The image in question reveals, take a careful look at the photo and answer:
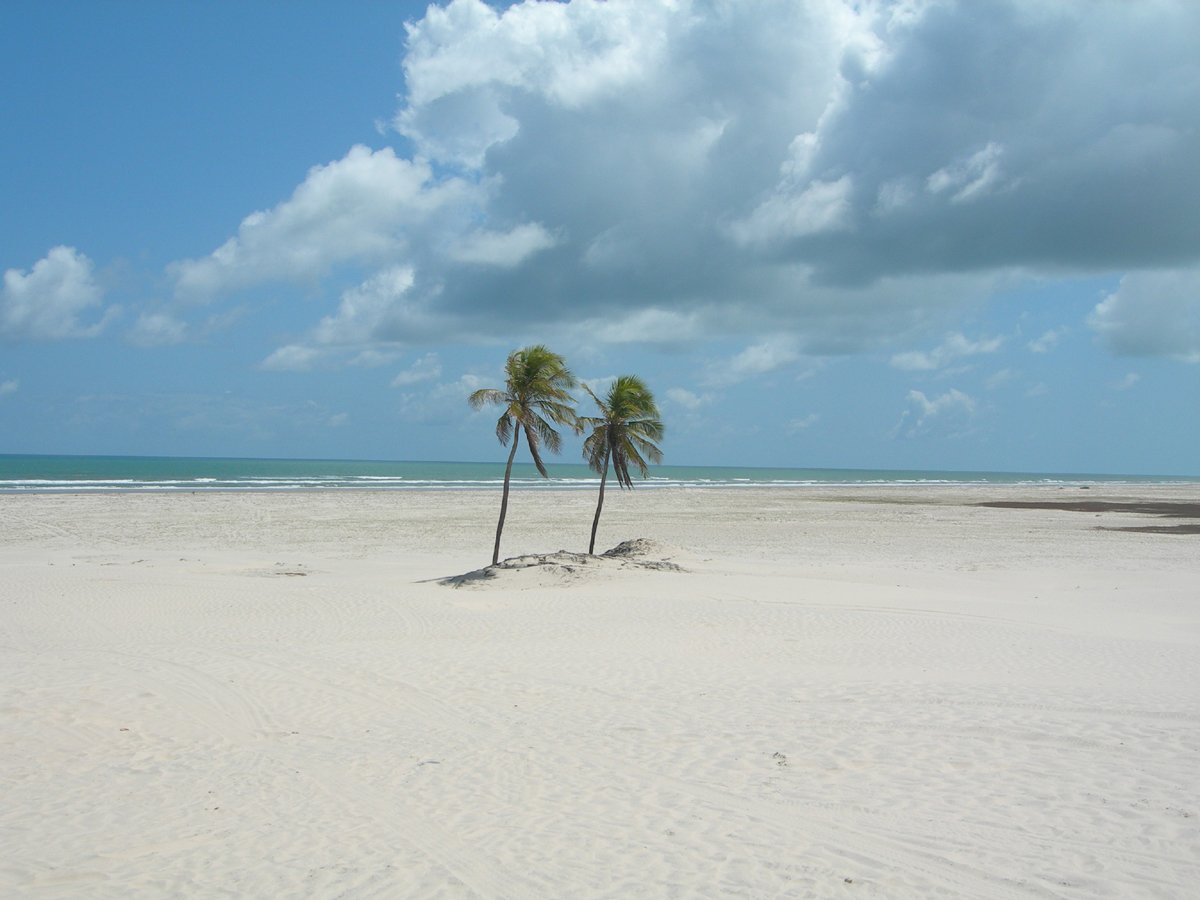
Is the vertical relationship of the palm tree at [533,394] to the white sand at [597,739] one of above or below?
above

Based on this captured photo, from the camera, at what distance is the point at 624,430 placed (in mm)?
23172

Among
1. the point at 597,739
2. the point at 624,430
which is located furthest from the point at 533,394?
the point at 597,739

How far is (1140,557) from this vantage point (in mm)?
26578

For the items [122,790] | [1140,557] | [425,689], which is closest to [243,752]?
[122,790]

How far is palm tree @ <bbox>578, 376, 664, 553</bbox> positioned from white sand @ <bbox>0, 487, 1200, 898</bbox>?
456 cm

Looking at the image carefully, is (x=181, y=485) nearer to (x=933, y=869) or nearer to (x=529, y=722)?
(x=529, y=722)

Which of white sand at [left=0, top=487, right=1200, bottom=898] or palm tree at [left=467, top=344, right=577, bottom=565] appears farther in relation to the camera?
palm tree at [left=467, top=344, right=577, bottom=565]

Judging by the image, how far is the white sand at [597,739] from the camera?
5.37 m

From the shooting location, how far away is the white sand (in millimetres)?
5367

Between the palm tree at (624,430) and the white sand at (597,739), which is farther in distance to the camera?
the palm tree at (624,430)

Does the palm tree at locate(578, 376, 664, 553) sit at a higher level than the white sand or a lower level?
higher

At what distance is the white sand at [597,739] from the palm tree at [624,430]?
4562 millimetres

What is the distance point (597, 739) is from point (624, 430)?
50.9 ft

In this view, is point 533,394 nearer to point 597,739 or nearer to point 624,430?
point 624,430
